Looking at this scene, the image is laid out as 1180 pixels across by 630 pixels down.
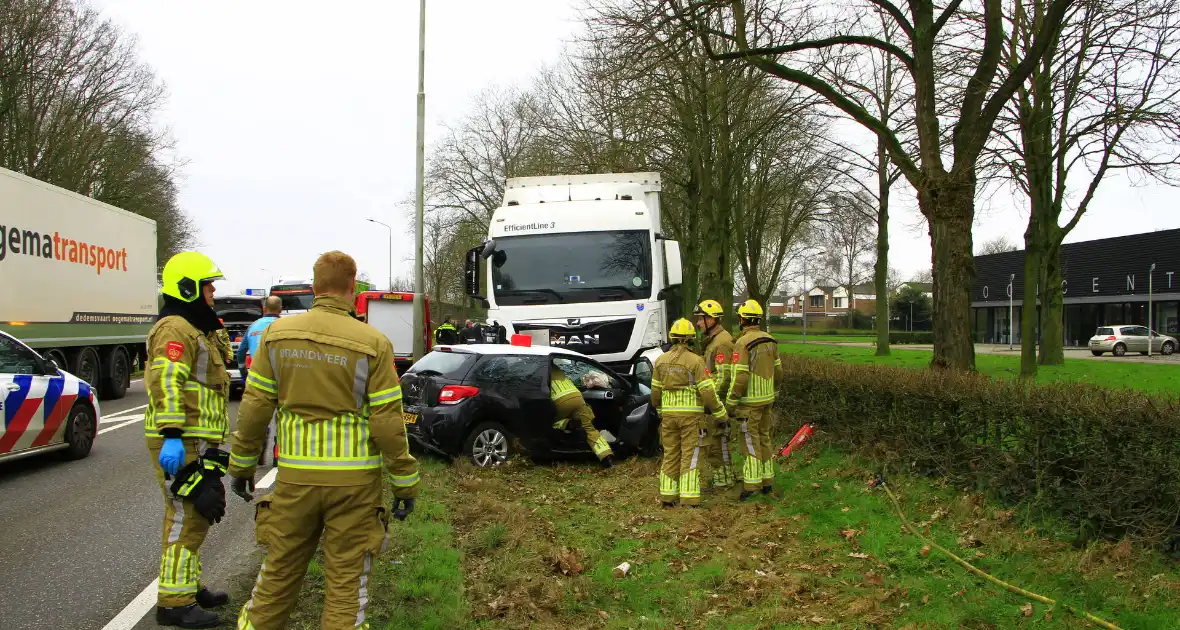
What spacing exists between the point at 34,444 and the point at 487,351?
15.4ft

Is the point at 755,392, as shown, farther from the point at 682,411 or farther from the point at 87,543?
the point at 87,543

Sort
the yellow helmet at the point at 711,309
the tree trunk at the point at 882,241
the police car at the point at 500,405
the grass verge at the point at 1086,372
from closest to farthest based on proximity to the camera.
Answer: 1. the yellow helmet at the point at 711,309
2. the police car at the point at 500,405
3. the grass verge at the point at 1086,372
4. the tree trunk at the point at 882,241

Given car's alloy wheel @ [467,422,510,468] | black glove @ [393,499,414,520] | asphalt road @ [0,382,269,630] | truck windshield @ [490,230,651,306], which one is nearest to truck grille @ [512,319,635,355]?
truck windshield @ [490,230,651,306]

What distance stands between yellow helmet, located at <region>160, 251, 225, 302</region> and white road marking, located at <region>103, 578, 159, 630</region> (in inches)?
67.8

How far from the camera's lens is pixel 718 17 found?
16.8 m

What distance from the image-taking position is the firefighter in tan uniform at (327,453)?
345 centimetres

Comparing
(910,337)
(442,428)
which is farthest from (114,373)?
(910,337)

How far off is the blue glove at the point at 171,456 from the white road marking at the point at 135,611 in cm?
99

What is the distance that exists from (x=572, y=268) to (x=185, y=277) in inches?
342

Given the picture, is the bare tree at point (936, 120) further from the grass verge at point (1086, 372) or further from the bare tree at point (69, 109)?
the bare tree at point (69, 109)

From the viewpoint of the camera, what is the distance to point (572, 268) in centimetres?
1288

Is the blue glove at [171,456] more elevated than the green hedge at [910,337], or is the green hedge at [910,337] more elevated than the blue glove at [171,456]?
the blue glove at [171,456]

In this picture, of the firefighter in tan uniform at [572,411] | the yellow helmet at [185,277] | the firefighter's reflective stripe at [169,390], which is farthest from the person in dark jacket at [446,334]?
the firefighter's reflective stripe at [169,390]

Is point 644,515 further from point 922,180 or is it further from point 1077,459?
point 922,180
